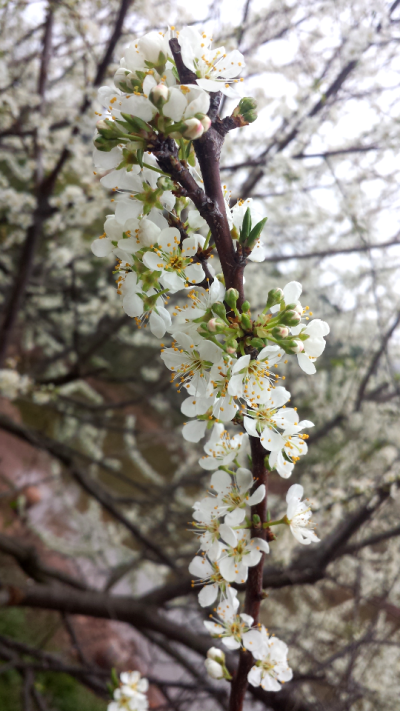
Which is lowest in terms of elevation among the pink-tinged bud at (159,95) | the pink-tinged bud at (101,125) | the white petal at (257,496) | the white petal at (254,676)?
the white petal at (254,676)

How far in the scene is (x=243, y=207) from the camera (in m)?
0.78

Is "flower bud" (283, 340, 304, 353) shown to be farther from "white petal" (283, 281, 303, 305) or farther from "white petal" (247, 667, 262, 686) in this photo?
"white petal" (247, 667, 262, 686)

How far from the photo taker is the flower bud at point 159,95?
588 millimetres

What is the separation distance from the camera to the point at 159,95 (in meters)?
0.59

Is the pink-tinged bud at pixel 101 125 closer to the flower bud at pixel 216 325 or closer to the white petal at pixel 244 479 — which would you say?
the flower bud at pixel 216 325

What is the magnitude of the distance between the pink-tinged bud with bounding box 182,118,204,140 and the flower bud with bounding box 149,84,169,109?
47mm

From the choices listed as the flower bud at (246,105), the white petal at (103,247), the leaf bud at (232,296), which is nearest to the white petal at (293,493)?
the leaf bud at (232,296)

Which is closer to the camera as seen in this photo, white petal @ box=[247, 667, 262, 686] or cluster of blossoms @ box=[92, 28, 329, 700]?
cluster of blossoms @ box=[92, 28, 329, 700]

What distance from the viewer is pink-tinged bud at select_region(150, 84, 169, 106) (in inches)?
23.1

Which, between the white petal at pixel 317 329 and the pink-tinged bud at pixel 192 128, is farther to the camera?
the white petal at pixel 317 329

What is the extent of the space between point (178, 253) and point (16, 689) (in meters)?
4.49

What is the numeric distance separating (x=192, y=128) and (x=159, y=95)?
0.22 ft

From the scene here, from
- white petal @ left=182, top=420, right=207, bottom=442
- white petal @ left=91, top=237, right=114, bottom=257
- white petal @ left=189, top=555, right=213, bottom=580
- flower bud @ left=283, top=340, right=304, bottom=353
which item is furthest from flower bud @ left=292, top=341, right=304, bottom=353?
white petal @ left=189, top=555, right=213, bottom=580

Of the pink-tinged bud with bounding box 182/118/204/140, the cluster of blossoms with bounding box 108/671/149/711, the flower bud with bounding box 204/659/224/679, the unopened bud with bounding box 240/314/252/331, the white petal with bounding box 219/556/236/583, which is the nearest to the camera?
the pink-tinged bud with bounding box 182/118/204/140
